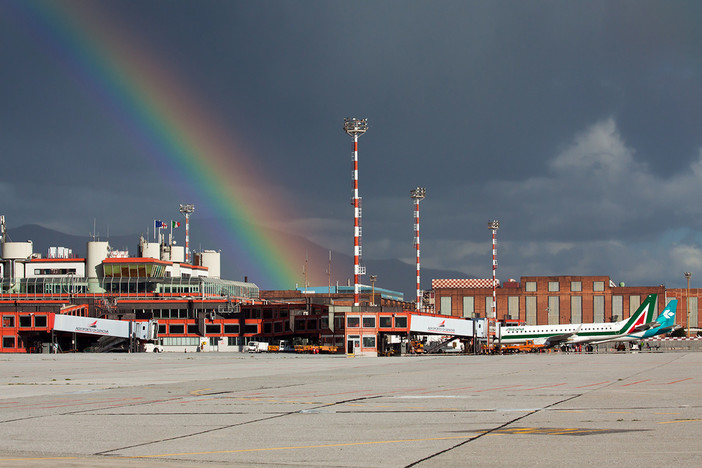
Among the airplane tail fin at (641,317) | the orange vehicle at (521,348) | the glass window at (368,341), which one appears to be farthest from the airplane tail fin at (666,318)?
the glass window at (368,341)

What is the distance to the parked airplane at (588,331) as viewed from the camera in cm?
14025

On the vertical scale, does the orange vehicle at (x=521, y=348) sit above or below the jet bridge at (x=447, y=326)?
below

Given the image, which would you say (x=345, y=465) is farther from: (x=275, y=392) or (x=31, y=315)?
(x=31, y=315)

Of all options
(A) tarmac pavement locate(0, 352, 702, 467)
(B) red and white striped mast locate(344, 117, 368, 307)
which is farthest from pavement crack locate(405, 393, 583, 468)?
(B) red and white striped mast locate(344, 117, 368, 307)

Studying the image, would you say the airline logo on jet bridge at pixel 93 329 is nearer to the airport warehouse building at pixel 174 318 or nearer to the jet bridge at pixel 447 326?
the airport warehouse building at pixel 174 318

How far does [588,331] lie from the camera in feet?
467

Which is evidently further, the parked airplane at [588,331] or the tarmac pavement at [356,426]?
the parked airplane at [588,331]

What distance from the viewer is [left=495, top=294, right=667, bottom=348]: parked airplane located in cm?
14025

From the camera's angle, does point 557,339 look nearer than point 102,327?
Yes

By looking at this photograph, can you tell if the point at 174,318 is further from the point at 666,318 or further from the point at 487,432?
the point at 487,432

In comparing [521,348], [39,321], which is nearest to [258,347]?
[39,321]

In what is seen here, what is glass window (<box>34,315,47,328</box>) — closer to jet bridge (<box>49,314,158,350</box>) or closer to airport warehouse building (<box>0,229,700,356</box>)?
airport warehouse building (<box>0,229,700,356</box>)

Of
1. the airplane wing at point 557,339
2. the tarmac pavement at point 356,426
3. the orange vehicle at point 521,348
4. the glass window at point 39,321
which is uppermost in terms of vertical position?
the tarmac pavement at point 356,426

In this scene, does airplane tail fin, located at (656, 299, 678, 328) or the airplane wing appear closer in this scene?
the airplane wing
